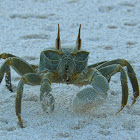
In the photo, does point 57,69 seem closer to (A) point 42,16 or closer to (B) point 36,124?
(B) point 36,124

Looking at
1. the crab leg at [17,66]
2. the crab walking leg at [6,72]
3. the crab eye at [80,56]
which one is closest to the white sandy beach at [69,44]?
the crab walking leg at [6,72]

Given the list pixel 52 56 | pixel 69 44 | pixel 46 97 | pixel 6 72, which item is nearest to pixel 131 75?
pixel 52 56

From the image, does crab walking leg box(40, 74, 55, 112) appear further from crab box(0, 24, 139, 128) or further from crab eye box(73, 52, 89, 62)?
crab eye box(73, 52, 89, 62)

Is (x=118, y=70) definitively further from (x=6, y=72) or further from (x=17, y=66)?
(x=6, y=72)

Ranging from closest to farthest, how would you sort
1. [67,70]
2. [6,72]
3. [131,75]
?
[67,70] < [131,75] < [6,72]

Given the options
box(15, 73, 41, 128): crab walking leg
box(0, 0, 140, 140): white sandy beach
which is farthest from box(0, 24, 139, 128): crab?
box(0, 0, 140, 140): white sandy beach

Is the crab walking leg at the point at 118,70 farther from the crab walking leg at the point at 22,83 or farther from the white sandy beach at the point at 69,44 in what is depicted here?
the crab walking leg at the point at 22,83

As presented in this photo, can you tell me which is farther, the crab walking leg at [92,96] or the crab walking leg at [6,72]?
the crab walking leg at [6,72]

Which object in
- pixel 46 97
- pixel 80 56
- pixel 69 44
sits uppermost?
pixel 80 56

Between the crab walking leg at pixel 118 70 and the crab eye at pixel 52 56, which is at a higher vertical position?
the crab eye at pixel 52 56
